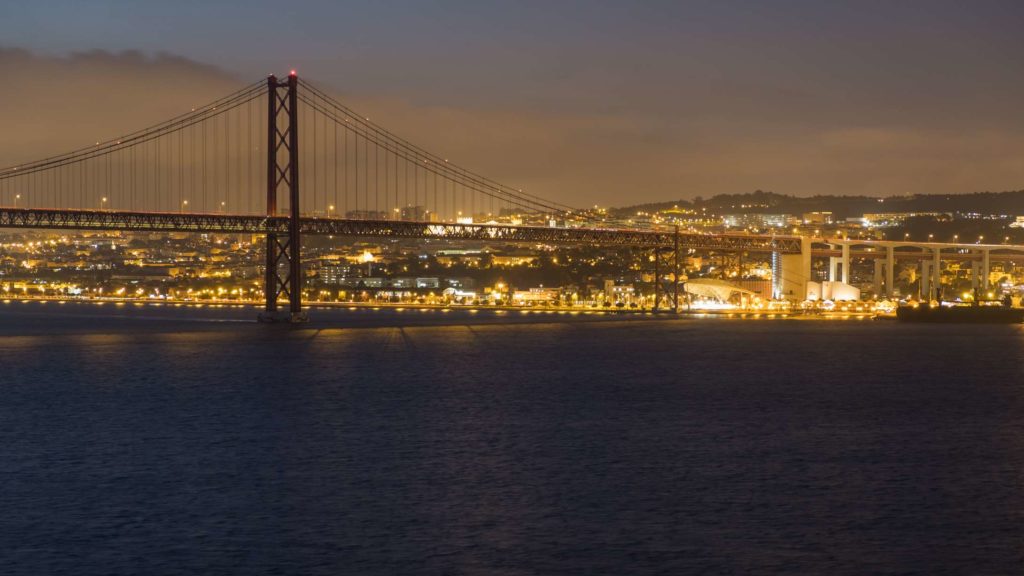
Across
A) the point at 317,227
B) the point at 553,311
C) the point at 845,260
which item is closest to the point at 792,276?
the point at 845,260

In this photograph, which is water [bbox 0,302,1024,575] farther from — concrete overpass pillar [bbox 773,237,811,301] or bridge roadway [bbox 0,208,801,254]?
concrete overpass pillar [bbox 773,237,811,301]

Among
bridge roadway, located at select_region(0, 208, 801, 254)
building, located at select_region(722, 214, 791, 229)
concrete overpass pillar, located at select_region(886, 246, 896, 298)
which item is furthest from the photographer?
building, located at select_region(722, 214, 791, 229)

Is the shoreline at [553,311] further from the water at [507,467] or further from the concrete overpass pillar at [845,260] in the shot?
the water at [507,467]

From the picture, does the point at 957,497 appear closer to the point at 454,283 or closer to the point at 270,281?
the point at 270,281

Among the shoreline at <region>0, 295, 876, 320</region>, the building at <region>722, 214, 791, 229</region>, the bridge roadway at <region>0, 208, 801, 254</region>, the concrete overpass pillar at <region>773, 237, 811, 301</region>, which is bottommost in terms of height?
the shoreline at <region>0, 295, 876, 320</region>

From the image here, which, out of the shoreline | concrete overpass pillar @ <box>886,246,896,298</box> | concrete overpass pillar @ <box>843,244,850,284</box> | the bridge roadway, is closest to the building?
concrete overpass pillar @ <box>886,246,896,298</box>
